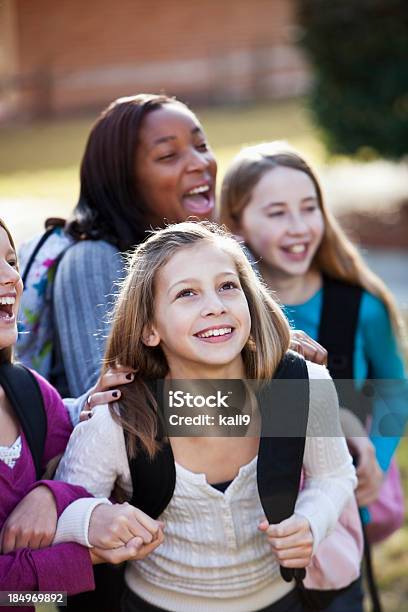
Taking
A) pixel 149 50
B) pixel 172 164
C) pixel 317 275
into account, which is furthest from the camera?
pixel 149 50

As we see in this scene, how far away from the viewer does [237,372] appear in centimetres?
198

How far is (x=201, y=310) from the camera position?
1.86m

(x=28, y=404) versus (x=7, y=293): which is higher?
(x=7, y=293)

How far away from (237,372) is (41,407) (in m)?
0.40

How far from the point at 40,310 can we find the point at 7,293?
55 cm

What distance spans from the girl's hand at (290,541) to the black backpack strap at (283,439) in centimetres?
4

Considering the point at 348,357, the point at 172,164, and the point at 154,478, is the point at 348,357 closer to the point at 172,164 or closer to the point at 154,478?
the point at 172,164

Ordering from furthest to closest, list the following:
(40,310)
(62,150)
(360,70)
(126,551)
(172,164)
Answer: (62,150) → (360,70) → (172,164) → (40,310) → (126,551)

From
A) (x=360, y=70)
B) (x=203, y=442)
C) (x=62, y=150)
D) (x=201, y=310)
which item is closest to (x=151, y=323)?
(x=201, y=310)

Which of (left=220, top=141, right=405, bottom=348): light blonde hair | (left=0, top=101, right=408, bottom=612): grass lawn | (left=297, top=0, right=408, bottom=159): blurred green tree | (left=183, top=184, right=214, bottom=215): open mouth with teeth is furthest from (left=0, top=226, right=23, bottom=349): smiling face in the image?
(left=297, top=0, right=408, bottom=159): blurred green tree

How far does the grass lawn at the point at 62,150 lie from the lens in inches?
433

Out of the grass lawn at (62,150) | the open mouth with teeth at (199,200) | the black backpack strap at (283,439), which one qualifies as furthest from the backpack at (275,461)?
the grass lawn at (62,150)

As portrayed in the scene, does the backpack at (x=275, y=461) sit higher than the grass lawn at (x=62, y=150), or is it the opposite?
the backpack at (x=275, y=461)

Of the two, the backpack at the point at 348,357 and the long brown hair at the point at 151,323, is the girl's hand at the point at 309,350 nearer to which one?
the long brown hair at the point at 151,323
